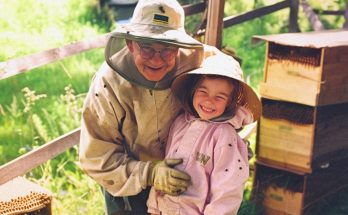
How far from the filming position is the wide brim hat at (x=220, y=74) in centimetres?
272

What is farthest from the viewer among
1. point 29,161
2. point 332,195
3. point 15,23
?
point 15,23

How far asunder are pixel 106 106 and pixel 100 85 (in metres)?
0.12

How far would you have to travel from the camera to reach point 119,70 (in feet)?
9.16

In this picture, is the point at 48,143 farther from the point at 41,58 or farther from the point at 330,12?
the point at 330,12

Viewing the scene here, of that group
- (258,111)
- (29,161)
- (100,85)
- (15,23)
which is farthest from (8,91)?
(258,111)

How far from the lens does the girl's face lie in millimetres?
2736

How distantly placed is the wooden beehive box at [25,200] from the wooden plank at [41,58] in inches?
32.5

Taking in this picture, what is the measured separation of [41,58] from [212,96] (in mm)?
1880

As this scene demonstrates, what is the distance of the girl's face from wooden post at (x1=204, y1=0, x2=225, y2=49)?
3.49ft

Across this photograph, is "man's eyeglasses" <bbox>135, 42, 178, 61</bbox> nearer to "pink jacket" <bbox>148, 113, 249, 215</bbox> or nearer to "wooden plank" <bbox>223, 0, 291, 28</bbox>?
"pink jacket" <bbox>148, 113, 249, 215</bbox>

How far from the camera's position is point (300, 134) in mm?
3928

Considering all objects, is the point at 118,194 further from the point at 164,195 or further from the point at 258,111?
the point at 258,111

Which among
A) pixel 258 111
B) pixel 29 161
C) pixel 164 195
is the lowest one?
pixel 29 161

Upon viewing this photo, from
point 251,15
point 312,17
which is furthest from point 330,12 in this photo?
point 251,15
